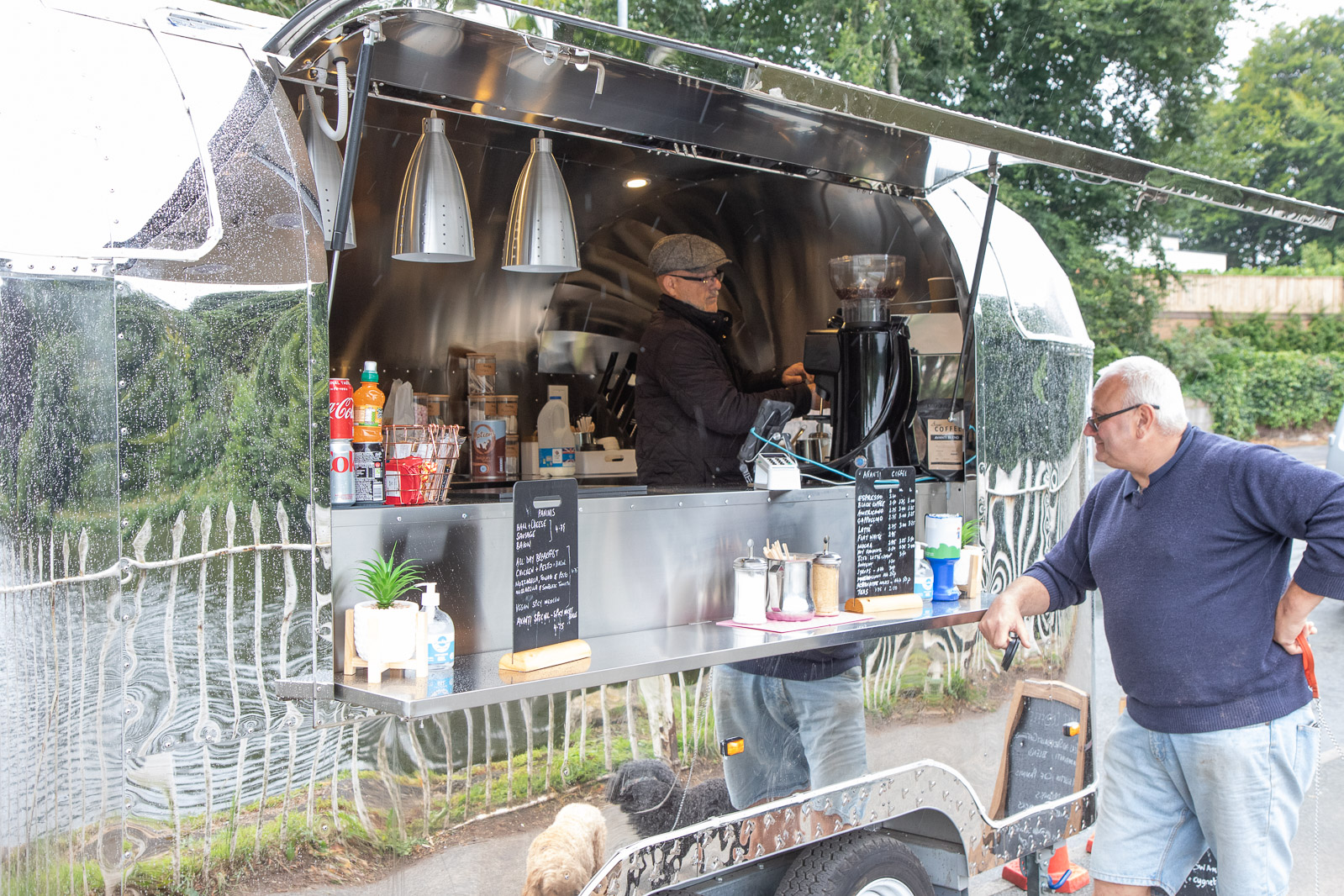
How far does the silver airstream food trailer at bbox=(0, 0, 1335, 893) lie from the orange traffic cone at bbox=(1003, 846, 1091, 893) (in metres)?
0.62

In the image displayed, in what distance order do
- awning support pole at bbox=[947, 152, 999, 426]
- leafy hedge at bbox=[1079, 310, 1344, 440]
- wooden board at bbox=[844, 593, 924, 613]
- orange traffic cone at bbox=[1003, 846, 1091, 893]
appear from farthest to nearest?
leafy hedge at bbox=[1079, 310, 1344, 440] < orange traffic cone at bbox=[1003, 846, 1091, 893] < awning support pole at bbox=[947, 152, 999, 426] < wooden board at bbox=[844, 593, 924, 613]

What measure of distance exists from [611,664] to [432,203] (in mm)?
1331

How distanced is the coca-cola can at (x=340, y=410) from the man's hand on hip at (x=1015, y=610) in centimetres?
187

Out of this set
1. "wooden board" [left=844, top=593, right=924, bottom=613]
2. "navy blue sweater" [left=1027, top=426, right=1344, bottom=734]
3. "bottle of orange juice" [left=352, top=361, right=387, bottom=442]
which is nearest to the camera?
"bottle of orange juice" [left=352, top=361, right=387, bottom=442]

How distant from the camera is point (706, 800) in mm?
2814

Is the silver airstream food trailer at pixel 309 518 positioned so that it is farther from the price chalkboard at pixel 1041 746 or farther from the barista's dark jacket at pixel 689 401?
the barista's dark jacket at pixel 689 401

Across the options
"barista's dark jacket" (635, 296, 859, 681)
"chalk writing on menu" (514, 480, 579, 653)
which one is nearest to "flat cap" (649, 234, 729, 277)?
"barista's dark jacket" (635, 296, 859, 681)

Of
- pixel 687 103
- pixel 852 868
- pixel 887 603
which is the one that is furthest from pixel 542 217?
pixel 852 868

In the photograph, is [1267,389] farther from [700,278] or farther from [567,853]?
[567,853]

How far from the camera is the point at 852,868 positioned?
3.03m

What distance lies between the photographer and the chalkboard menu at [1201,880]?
11.4 ft

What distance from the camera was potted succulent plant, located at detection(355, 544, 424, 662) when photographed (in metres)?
2.29

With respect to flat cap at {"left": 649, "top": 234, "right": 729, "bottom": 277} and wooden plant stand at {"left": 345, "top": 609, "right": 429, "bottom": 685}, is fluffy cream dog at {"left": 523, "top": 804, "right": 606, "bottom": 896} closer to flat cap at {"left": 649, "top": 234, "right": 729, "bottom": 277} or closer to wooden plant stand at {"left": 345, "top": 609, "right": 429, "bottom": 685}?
wooden plant stand at {"left": 345, "top": 609, "right": 429, "bottom": 685}

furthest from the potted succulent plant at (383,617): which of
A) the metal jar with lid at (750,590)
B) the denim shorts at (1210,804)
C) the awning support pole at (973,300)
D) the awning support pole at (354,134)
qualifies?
the awning support pole at (973,300)
